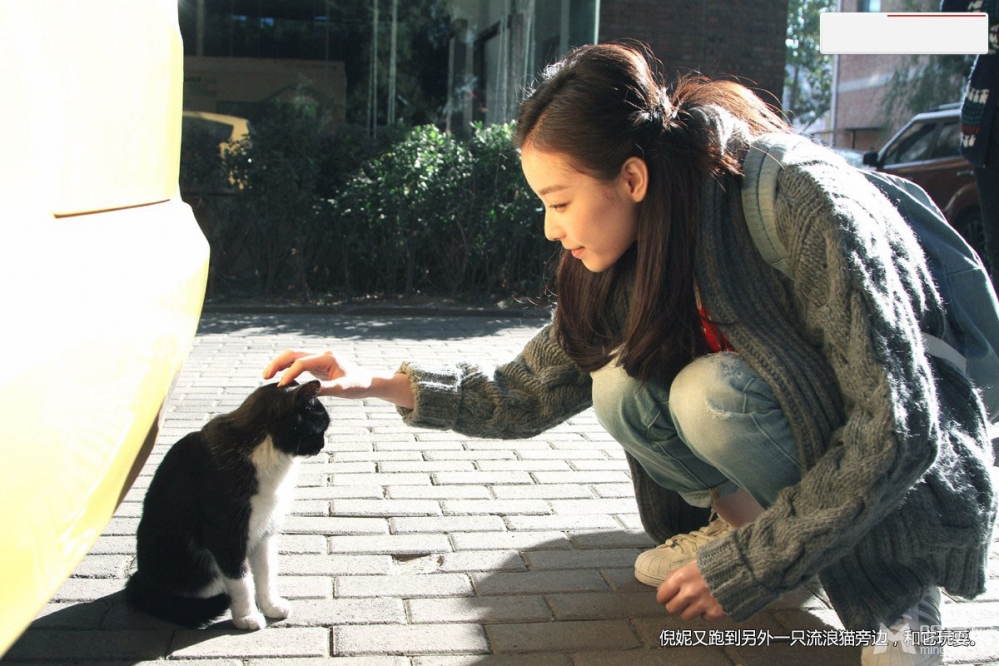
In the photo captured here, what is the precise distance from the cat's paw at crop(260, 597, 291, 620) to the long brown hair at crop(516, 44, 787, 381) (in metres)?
1.05

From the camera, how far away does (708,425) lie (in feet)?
7.45

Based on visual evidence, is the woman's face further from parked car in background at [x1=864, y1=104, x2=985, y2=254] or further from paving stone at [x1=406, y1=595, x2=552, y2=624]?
parked car in background at [x1=864, y1=104, x2=985, y2=254]

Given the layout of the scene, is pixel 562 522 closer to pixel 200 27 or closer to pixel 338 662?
pixel 338 662

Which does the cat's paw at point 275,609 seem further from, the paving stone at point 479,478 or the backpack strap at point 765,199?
the backpack strap at point 765,199

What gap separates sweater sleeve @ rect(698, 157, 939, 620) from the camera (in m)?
1.89

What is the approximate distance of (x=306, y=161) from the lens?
877 centimetres

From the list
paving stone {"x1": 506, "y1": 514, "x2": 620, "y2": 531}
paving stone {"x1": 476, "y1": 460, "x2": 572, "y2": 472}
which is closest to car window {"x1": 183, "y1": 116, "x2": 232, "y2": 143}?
paving stone {"x1": 476, "y1": 460, "x2": 572, "y2": 472}

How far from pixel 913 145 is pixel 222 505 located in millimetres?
11374

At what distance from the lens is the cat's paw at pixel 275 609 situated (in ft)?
8.13

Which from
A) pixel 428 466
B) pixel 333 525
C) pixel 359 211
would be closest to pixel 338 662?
pixel 333 525

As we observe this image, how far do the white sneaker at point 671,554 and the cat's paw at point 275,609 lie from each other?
97 cm

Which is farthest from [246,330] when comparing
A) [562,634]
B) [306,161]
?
[562,634]

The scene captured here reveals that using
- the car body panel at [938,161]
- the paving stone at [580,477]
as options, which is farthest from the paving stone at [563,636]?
the car body panel at [938,161]

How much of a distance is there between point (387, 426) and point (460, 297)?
4651mm
